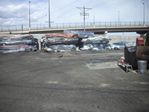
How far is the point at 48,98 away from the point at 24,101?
1.08 metres

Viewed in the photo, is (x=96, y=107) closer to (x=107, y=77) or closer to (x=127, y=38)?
(x=107, y=77)

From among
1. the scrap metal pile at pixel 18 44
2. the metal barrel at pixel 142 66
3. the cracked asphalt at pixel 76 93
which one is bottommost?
the cracked asphalt at pixel 76 93

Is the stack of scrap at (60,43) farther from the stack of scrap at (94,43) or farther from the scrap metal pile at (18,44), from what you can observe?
the scrap metal pile at (18,44)

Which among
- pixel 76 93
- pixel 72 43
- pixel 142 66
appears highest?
pixel 72 43

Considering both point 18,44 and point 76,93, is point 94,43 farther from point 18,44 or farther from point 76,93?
point 76,93

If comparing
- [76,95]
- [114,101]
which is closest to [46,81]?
[76,95]

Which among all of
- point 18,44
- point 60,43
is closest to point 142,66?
point 18,44

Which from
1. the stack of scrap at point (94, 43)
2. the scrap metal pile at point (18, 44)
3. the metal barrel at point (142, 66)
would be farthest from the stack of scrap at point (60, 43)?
the metal barrel at point (142, 66)

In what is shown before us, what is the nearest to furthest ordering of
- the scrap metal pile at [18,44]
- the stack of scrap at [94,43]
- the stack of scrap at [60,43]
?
the scrap metal pile at [18,44]
the stack of scrap at [60,43]
the stack of scrap at [94,43]

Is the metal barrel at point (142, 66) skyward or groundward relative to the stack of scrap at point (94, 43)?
groundward

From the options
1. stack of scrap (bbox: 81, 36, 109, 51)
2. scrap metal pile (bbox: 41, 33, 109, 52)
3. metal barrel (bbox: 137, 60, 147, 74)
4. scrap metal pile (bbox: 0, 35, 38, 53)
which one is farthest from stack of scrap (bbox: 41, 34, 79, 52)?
metal barrel (bbox: 137, 60, 147, 74)

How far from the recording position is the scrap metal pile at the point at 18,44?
44344mm

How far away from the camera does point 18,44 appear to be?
151ft

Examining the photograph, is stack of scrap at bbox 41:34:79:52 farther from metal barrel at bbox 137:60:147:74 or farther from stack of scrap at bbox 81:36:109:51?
metal barrel at bbox 137:60:147:74
